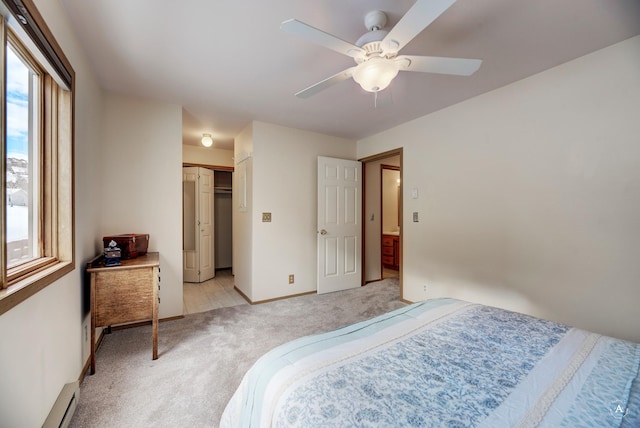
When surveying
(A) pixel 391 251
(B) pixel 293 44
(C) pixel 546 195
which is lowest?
(A) pixel 391 251

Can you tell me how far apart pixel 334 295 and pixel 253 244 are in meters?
1.38

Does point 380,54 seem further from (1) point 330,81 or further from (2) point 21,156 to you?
(2) point 21,156

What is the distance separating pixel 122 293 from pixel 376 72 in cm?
237

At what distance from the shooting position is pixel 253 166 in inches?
129

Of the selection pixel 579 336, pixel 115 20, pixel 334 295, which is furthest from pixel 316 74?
pixel 334 295

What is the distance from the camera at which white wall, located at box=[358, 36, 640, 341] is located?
1766 mm

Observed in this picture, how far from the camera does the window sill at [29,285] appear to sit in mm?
925

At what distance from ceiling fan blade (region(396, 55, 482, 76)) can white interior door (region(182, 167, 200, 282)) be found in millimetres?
3869

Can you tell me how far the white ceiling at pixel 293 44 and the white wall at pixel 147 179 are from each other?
0.22 meters

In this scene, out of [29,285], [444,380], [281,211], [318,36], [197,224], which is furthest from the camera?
[197,224]

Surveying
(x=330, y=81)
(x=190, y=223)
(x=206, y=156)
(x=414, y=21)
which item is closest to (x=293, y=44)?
(x=330, y=81)

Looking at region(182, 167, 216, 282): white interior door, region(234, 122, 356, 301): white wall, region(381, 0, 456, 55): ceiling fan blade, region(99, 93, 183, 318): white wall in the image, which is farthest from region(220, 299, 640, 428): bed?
region(182, 167, 216, 282): white interior door

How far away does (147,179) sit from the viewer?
8.83ft

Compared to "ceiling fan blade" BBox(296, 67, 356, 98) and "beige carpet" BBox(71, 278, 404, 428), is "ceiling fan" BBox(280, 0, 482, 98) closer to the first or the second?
"ceiling fan blade" BBox(296, 67, 356, 98)
